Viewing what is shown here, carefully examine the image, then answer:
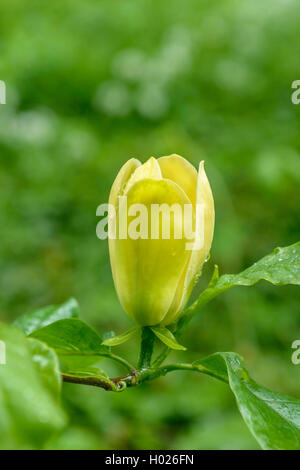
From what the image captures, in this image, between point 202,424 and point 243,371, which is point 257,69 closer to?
point 202,424

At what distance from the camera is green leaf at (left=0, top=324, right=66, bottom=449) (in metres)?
0.29

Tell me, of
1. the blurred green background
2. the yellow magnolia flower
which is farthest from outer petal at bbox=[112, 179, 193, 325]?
the blurred green background

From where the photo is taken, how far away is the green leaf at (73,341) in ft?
1.44

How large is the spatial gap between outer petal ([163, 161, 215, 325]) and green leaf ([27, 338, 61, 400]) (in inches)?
6.2

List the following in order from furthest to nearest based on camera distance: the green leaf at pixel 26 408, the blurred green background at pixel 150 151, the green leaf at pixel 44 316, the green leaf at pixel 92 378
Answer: the blurred green background at pixel 150 151
the green leaf at pixel 44 316
the green leaf at pixel 92 378
the green leaf at pixel 26 408

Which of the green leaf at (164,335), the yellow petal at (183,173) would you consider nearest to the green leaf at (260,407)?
the green leaf at (164,335)

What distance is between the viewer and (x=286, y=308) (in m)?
1.69

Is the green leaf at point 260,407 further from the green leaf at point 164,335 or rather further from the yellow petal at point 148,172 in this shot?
the yellow petal at point 148,172

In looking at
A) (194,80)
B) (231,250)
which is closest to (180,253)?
(231,250)

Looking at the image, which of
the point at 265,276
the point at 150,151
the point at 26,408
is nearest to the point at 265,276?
the point at 265,276

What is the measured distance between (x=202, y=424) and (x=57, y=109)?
133 cm

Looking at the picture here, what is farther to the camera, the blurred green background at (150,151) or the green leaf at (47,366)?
the blurred green background at (150,151)

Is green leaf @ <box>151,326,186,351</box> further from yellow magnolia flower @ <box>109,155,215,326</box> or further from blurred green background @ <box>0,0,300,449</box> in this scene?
blurred green background @ <box>0,0,300,449</box>

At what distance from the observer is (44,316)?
59 centimetres
